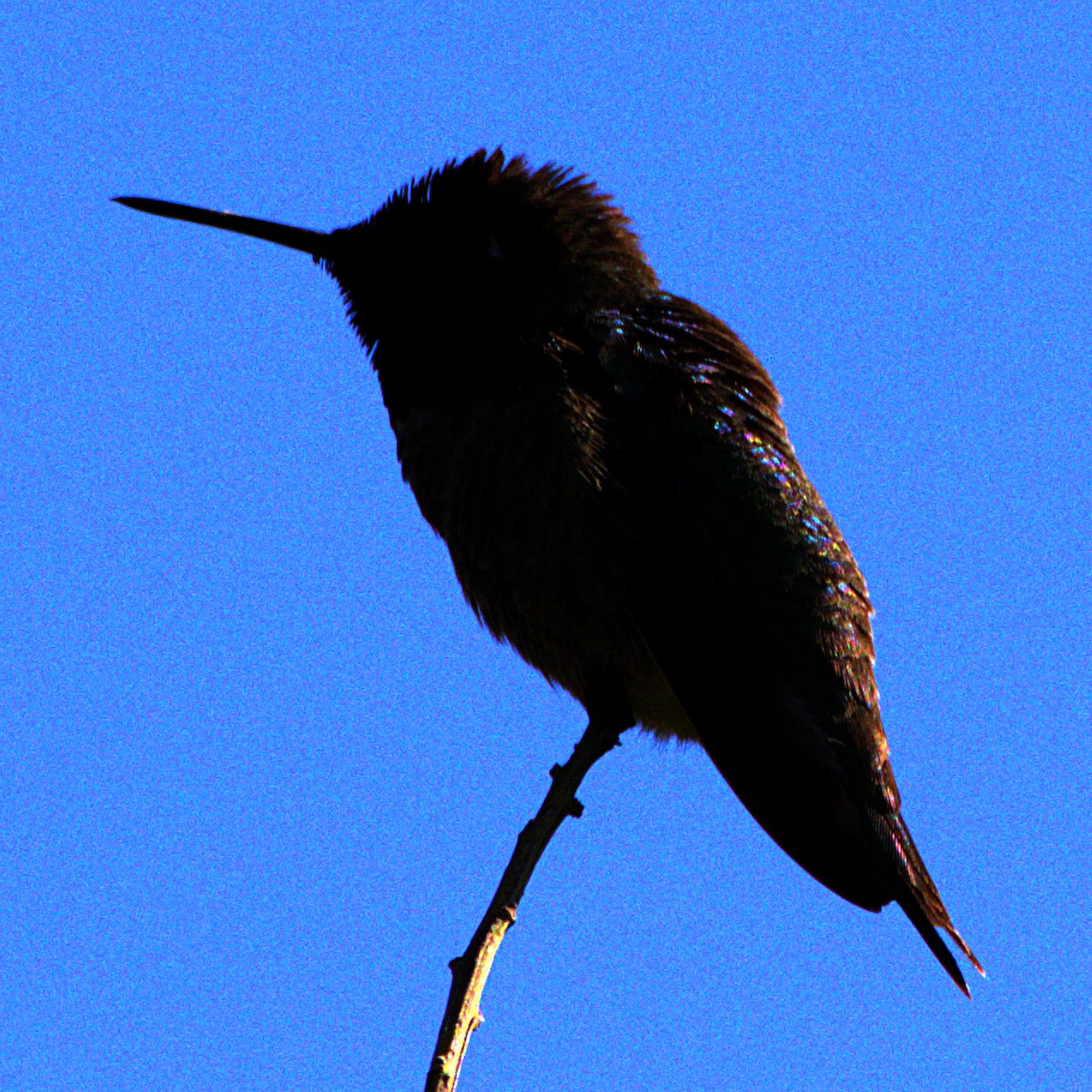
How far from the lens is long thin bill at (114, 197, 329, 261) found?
6332 mm

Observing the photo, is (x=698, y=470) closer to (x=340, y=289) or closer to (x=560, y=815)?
(x=560, y=815)

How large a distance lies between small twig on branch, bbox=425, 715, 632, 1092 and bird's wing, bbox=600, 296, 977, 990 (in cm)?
69

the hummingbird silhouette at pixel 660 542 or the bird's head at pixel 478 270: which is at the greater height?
the bird's head at pixel 478 270

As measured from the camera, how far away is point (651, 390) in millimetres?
5164

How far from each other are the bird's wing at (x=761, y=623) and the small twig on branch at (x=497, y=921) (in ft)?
2.26

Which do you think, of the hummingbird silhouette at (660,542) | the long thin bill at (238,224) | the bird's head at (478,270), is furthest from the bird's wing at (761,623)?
the long thin bill at (238,224)

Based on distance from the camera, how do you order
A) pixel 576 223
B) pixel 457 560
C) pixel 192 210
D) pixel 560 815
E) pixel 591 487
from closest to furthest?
pixel 560 815
pixel 591 487
pixel 457 560
pixel 576 223
pixel 192 210

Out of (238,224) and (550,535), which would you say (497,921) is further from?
(238,224)

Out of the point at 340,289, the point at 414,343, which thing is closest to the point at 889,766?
the point at 414,343

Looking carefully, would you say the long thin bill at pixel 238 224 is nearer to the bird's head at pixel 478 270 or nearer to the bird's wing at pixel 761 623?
the bird's head at pixel 478 270

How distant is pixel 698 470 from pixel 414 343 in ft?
4.09

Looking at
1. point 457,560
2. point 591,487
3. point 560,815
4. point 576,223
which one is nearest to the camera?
point 560,815

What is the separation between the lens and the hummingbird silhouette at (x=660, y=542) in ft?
15.7

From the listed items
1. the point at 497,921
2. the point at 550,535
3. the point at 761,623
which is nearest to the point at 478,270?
the point at 550,535
